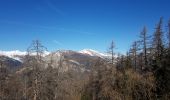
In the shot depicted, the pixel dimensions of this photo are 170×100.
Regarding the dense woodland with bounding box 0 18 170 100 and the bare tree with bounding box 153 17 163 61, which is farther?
the bare tree with bounding box 153 17 163 61

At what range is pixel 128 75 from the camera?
4947 centimetres

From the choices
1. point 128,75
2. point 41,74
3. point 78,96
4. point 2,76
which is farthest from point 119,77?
point 2,76

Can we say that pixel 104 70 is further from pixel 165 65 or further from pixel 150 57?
pixel 165 65

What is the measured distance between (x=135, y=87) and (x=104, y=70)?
1762 centimetres

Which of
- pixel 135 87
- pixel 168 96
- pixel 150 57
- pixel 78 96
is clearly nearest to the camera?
pixel 168 96

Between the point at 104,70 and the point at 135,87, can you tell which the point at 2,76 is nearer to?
the point at 104,70

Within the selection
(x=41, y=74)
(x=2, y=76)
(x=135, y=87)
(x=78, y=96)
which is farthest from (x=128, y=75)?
(x=2, y=76)

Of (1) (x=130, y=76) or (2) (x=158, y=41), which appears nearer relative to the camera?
(1) (x=130, y=76)

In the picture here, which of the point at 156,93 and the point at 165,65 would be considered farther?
the point at 165,65

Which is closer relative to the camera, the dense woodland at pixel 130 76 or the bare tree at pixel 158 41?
the dense woodland at pixel 130 76

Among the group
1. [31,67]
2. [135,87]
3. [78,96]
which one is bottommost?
[78,96]

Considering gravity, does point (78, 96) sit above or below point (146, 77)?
below

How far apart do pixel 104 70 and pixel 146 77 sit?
54.4 feet

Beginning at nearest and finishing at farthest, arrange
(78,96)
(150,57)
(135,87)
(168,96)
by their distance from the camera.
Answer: (168,96)
(135,87)
(150,57)
(78,96)
